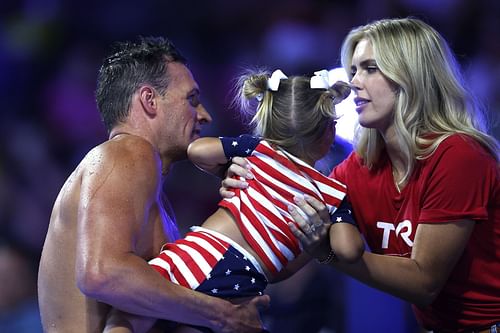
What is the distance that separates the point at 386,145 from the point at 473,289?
1.77 feet

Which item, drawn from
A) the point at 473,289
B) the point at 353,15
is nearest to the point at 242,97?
the point at 473,289

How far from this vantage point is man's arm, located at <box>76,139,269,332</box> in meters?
2.06

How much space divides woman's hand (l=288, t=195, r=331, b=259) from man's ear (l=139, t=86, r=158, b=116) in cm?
55

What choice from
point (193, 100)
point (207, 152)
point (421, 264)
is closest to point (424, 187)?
point (421, 264)

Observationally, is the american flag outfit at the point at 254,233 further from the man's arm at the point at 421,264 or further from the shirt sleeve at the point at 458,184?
the shirt sleeve at the point at 458,184

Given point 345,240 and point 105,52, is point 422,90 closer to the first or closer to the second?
point 345,240

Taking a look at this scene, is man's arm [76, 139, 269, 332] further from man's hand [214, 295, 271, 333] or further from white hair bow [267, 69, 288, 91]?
white hair bow [267, 69, 288, 91]

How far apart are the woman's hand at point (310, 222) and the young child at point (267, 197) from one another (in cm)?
1

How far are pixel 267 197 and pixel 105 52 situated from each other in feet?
10.6

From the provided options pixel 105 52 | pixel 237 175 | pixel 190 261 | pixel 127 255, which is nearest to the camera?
pixel 127 255

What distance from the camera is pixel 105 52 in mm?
5250

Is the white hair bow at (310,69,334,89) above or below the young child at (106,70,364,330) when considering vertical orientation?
above

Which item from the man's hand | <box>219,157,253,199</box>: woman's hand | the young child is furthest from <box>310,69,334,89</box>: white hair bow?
the man's hand

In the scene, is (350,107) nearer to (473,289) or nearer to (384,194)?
(384,194)
